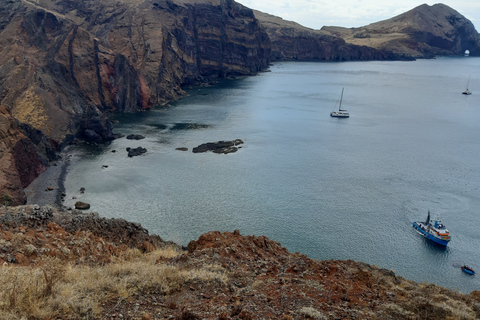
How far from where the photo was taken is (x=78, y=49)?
8700 centimetres

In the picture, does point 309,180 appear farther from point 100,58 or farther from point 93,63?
point 100,58

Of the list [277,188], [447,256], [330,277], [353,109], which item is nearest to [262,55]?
[353,109]

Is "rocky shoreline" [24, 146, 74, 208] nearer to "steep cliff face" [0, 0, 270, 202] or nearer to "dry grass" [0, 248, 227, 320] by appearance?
"steep cliff face" [0, 0, 270, 202]

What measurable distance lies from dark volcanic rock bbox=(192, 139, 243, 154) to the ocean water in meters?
1.94

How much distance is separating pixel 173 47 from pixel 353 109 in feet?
203

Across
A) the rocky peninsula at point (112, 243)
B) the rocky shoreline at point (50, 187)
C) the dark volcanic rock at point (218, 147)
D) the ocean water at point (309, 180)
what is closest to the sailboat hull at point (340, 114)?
the ocean water at point (309, 180)

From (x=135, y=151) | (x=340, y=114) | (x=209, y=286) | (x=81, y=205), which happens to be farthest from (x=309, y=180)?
(x=340, y=114)

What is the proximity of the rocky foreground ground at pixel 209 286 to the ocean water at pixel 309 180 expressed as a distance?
1866 centimetres

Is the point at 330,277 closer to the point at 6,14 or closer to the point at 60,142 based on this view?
the point at 60,142

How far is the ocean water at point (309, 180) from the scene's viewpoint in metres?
38.3

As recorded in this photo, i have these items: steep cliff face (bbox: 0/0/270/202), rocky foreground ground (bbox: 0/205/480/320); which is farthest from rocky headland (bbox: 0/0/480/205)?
rocky foreground ground (bbox: 0/205/480/320)

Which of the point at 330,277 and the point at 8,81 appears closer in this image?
the point at 330,277

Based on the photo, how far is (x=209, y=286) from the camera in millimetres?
13258

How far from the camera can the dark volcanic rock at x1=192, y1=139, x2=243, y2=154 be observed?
65562mm
